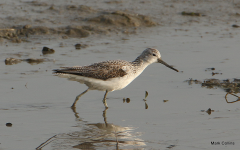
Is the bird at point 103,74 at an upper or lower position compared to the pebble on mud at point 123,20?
lower

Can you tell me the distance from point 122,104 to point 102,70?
30.1 inches

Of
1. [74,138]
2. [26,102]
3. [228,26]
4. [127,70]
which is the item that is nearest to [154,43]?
[228,26]

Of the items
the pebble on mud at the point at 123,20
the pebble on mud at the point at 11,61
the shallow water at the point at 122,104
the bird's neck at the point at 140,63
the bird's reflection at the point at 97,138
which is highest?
the pebble on mud at the point at 123,20

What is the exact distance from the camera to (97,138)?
19.9 feet

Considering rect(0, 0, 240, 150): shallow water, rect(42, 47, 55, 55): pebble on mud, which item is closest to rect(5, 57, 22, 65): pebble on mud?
rect(0, 0, 240, 150): shallow water

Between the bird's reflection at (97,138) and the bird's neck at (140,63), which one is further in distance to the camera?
the bird's neck at (140,63)

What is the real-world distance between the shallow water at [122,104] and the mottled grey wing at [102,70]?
58 centimetres

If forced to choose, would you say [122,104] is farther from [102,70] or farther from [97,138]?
[97,138]

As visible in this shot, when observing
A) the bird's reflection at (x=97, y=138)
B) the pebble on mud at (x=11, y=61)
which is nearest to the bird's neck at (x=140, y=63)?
the bird's reflection at (x=97, y=138)

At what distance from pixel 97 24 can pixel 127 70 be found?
6.33 m

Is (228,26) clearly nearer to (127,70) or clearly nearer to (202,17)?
(202,17)

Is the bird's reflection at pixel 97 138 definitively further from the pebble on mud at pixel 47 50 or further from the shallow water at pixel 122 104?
the pebble on mud at pixel 47 50

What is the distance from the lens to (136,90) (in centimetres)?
860

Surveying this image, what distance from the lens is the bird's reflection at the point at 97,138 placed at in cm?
573
